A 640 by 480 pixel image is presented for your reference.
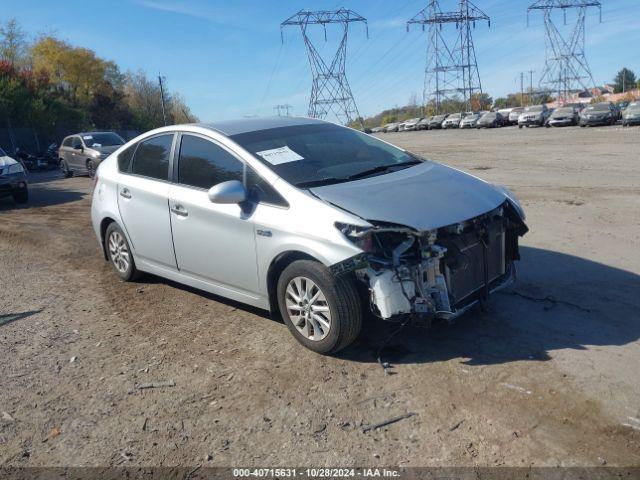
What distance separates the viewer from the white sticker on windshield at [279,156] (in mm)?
4609

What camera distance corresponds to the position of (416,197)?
164 inches

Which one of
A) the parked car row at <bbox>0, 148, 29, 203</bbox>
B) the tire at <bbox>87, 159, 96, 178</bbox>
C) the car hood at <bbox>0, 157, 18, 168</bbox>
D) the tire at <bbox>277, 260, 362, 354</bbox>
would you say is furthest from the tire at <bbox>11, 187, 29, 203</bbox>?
the tire at <bbox>277, 260, 362, 354</bbox>

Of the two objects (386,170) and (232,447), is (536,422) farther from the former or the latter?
(386,170)

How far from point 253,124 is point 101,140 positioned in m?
15.6

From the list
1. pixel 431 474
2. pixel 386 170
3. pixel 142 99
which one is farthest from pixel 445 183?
pixel 142 99

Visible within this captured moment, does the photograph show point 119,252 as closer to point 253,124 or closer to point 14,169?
point 253,124

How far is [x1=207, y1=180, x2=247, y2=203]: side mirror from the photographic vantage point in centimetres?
432

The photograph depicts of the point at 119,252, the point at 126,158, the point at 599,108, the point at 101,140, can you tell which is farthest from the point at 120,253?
the point at 599,108

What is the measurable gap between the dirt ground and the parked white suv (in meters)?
0.37

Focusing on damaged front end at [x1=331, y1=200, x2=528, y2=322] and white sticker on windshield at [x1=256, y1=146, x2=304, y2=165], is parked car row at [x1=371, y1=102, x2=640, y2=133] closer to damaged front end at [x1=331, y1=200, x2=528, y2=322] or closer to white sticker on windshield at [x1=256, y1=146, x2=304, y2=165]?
white sticker on windshield at [x1=256, y1=146, x2=304, y2=165]

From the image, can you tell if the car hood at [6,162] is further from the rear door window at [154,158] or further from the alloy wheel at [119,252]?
the rear door window at [154,158]

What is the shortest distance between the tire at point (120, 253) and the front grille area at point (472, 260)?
138 inches

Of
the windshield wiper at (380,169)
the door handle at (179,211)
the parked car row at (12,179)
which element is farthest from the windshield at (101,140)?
the windshield wiper at (380,169)

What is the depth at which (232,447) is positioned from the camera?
3.18 metres
